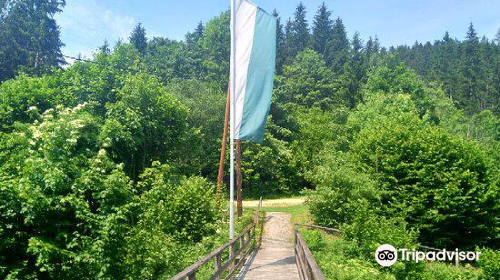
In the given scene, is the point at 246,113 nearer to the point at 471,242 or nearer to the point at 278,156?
the point at 471,242

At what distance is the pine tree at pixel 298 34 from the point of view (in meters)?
85.0

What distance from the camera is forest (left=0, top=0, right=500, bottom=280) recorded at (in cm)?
989

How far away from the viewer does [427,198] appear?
1026 inches

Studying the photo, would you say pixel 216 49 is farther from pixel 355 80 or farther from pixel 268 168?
pixel 268 168

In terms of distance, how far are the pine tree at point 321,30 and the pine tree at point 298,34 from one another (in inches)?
76.6

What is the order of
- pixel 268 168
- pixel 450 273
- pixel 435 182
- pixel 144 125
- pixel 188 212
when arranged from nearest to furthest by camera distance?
pixel 188 212, pixel 450 273, pixel 435 182, pixel 144 125, pixel 268 168

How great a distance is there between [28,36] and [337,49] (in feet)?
198

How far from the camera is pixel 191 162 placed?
116ft

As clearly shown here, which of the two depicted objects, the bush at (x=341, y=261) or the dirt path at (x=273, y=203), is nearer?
the bush at (x=341, y=261)

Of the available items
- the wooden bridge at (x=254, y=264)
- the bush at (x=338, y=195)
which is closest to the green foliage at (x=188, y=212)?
the wooden bridge at (x=254, y=264)

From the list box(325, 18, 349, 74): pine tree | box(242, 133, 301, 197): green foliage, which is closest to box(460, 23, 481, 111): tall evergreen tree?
box(325, 18, 349, 74): pine tree

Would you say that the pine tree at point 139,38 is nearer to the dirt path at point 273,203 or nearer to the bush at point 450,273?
the dirt path at point 273,203

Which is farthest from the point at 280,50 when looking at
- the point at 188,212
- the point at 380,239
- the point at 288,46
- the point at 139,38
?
the point at 380,239

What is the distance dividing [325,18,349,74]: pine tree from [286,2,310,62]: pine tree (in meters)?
6.12
